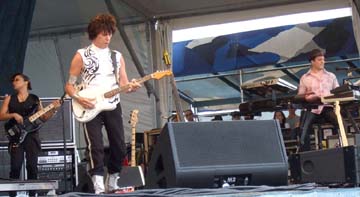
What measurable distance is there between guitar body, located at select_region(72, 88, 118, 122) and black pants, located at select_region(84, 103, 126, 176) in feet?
0.11

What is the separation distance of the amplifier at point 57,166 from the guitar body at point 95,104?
7.55ft

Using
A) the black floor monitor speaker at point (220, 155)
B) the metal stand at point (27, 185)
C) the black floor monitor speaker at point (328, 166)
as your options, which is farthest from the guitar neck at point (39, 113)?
the black floor monitor speaker at point (220, 155)

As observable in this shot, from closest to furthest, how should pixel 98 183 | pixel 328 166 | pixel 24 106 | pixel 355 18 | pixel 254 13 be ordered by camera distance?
pixel 328 166 → pixel 98 183 → pixel 24 106 → pixel 355 18 → pixel 254 13

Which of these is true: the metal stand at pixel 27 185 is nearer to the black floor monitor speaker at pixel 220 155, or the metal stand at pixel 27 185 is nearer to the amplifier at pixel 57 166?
the black floor monitor speaker at pixel 220 155

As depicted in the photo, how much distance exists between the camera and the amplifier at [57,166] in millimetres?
6488

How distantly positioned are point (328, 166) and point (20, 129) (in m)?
3.28

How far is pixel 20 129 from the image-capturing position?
6.06m

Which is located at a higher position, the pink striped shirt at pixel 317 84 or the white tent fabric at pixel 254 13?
the white tent fabric at pixel 254 13

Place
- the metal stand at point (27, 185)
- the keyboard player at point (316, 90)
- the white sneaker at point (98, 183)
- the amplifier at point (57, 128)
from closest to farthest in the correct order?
the white sneaker at point (98, 183) → the metal stand at point (27, 185) → the keyboard player at point (316, 90) → the amplifier at point (57, 128)

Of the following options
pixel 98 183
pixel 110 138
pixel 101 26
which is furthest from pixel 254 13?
pixel 98 183

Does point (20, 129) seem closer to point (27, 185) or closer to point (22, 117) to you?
point (22, 117)

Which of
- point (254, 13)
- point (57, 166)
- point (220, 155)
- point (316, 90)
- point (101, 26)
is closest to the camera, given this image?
point (220, 155)

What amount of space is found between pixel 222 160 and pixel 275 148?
1.00 ft

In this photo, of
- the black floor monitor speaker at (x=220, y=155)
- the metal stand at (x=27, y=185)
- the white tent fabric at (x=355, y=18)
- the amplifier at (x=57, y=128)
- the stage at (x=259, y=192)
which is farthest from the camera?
the white tent fabric at (x=355, y=18)
